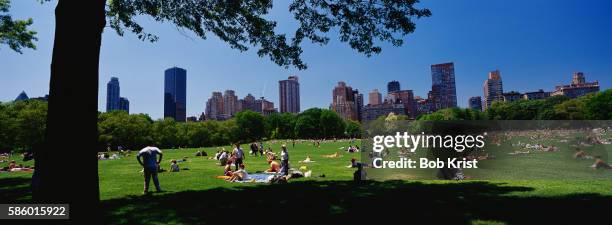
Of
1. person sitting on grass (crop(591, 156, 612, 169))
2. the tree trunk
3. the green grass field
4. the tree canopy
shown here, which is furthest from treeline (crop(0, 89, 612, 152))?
person sitting on grass (crop(591, 156, 612, 169))

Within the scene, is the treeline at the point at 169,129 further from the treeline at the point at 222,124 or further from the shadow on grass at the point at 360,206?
the shadow on grass at the point at 360,206

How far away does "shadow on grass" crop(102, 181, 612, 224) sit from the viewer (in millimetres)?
7539

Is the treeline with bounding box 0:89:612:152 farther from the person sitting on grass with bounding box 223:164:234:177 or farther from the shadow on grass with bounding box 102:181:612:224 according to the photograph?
the shadow on grass with bounding box 102:181:612:224

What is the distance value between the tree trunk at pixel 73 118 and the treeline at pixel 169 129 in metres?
33.5

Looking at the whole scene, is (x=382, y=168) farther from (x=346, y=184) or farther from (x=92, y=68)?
(x=92, y=68)

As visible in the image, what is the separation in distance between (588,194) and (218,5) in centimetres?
1288

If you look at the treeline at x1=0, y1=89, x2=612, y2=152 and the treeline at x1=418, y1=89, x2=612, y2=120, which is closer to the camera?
the treeline at x1=0, y1=89, x2=612, y2=152

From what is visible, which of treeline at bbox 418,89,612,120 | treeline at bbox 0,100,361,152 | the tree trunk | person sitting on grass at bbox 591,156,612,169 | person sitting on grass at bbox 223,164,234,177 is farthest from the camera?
treeline at bbox 418,89,612,120

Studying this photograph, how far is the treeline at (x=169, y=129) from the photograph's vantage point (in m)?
55.6

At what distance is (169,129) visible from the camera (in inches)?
3883

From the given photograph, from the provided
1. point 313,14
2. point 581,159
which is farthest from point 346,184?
point 581,159

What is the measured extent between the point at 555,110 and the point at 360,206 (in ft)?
403

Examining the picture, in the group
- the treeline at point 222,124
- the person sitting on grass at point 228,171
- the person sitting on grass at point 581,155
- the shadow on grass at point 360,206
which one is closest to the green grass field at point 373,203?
the shadow on grass at point 360,206

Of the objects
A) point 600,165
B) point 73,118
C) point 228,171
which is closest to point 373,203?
point 73,118
